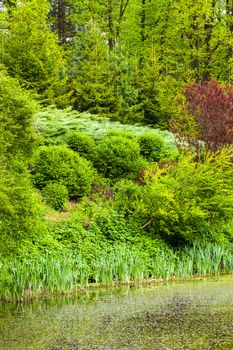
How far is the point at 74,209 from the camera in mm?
14023

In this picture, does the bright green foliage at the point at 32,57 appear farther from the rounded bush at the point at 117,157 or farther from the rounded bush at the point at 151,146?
the rounded bush at the point at 117,157

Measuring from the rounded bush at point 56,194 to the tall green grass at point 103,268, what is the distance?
2.28 meters

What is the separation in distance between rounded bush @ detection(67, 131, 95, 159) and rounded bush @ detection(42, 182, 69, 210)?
208 cm

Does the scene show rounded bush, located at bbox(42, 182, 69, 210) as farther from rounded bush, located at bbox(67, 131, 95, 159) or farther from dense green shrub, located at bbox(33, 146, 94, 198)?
rounded bush, located at bbox(67, 131, 95, 159)

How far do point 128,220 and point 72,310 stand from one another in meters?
5.31

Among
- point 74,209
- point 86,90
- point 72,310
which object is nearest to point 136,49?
point 86,90

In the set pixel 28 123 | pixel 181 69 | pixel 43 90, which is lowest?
pixel 28 123

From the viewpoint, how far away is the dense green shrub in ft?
46.8

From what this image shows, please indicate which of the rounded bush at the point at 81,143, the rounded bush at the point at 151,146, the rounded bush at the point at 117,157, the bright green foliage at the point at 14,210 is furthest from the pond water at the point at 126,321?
the rounded bush at the point at 151,146

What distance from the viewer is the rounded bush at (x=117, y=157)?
15.9m

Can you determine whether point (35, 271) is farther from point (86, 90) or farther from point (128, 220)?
point (86, 90)

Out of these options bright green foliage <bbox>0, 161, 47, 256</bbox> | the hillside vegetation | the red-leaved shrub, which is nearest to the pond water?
the hillside vegetation

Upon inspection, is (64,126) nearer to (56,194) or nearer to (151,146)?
(151,146)

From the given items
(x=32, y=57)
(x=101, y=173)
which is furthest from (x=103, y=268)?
(x=32, y=57)
